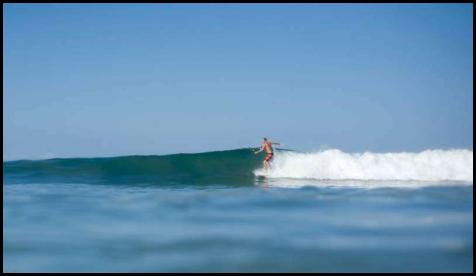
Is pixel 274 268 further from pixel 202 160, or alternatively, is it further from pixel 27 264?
pixel 202 160

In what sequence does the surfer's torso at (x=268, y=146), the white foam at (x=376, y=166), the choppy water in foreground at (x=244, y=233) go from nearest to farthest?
the choppy water in foreground at (x=244, y=233) → the white foam at (x=376, y=166) → the surfer's torso at (x=268, y=146)

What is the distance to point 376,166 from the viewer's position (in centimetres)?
1479

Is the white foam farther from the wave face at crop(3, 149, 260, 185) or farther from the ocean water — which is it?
the wave face at crop(3, 149, 260, 185)

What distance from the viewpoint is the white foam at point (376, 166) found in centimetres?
1376

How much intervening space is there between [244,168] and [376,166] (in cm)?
470

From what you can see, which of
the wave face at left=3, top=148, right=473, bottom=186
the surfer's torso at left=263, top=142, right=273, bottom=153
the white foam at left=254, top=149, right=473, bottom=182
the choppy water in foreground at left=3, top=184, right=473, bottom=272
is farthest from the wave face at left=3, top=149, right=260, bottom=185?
the choppy water in foreground at left=3, top=184, right=473, bottom=272

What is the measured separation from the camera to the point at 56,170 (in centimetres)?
1662

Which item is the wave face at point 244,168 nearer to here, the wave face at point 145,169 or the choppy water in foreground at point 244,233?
the wave face at point 145,169

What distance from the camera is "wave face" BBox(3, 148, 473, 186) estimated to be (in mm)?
13906

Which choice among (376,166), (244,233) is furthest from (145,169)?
(244,233)

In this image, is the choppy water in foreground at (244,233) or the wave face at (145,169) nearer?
the choppy water in foreground at (244,233)

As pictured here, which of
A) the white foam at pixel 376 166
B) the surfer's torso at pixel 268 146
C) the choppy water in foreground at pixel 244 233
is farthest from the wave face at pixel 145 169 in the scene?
the choppy water in foreground at pixel 244 233

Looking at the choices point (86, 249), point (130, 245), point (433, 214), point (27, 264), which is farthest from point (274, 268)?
point (433, 214)

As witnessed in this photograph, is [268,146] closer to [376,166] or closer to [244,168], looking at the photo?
[244,168]
